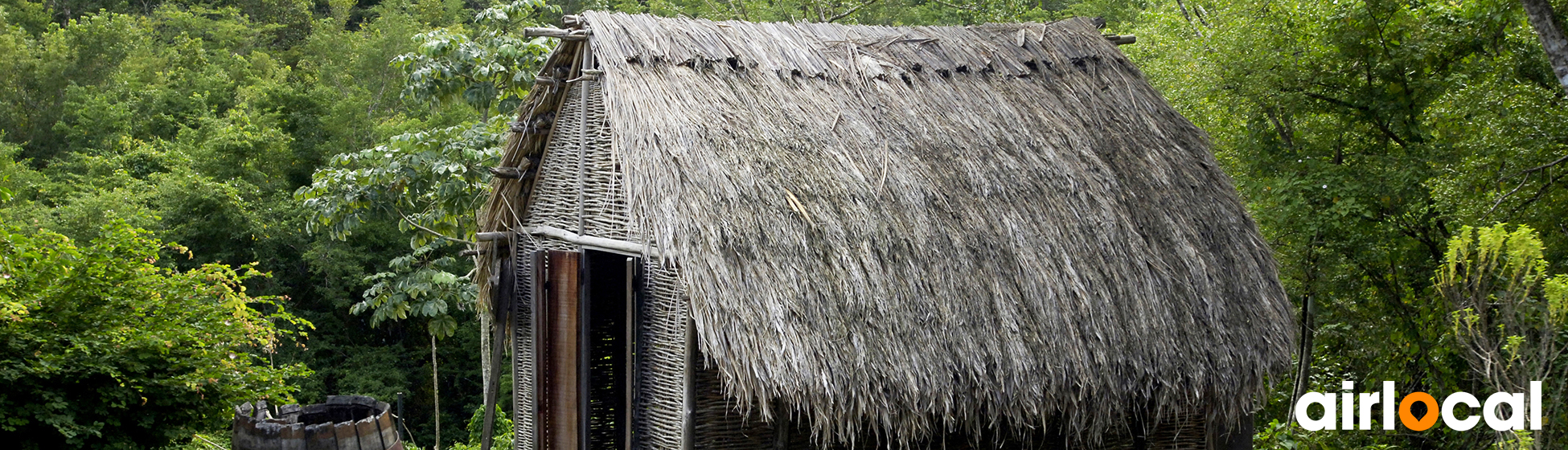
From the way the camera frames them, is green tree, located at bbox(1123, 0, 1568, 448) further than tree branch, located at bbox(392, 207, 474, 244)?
No

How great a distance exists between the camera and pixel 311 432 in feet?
21.0

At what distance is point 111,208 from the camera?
16609 mm

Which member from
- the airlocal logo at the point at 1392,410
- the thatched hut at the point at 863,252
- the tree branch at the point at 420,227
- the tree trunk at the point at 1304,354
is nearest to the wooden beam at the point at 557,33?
the thatched hut at the point at 863,252

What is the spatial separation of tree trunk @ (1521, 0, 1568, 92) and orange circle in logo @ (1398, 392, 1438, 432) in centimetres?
357

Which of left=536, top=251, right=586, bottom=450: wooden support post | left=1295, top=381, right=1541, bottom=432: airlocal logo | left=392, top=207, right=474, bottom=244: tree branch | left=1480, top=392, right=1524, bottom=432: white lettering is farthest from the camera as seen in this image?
left=392, top=207, right=474, bottom=244: tree branch

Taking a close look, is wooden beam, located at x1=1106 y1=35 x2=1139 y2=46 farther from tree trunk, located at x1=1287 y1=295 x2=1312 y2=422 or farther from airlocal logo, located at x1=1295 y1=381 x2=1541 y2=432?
tree trunk, located at x1=1287 y1=295 x2=1312 y2=422

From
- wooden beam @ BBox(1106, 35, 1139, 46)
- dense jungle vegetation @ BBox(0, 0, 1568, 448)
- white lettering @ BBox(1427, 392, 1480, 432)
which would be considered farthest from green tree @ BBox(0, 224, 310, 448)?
white lettering @ BBox(1427, 392, 1480, 432)

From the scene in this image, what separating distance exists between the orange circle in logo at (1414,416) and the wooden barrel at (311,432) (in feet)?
28.4

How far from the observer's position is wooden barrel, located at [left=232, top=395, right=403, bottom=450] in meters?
6.38

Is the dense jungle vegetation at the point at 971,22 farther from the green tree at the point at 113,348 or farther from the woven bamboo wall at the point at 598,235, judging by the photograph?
the woven bamboo wall at the point at 598,235

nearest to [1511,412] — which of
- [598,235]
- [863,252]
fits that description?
[863,252]

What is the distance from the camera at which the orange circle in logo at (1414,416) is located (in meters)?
9.80

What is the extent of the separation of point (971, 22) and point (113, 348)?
15.3 metres

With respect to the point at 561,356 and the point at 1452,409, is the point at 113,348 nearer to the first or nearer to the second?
the point at 561,356
